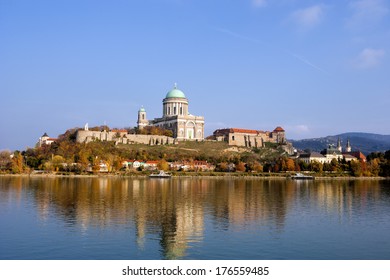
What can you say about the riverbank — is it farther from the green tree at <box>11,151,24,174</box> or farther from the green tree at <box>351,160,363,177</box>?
the green tree at <box>351,160,363,177</box>

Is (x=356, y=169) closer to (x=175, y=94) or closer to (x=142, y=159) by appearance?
(x=142, y=159)

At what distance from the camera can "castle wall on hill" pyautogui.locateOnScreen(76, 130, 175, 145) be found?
64188 mm

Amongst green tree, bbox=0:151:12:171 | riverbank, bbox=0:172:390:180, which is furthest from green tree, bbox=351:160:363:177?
green tree, bbox=0:151:12:171

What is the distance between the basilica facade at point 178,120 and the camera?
7262 centimetres

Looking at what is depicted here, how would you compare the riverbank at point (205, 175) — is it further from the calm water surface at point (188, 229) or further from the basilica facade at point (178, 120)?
the calm water surface at point (188, 229)

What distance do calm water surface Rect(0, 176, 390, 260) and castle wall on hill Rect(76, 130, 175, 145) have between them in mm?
40974

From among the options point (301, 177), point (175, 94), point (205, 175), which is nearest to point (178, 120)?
point (175, 94)

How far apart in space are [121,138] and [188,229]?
5246cm

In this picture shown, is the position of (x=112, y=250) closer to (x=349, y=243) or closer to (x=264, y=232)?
(x=264, y=232)

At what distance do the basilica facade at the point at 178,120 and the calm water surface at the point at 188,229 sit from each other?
160ft

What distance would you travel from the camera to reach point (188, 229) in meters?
15.2

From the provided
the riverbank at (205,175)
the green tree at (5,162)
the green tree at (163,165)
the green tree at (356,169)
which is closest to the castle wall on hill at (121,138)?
the green tree at (5,162)
